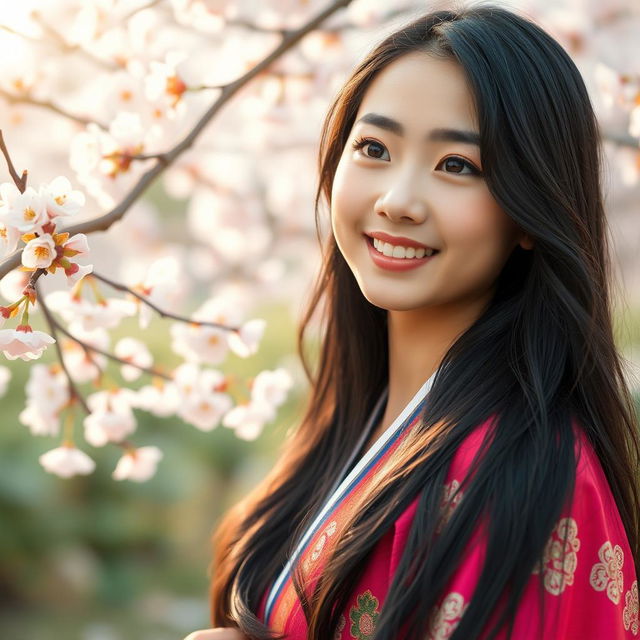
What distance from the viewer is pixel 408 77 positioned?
1.24 metres

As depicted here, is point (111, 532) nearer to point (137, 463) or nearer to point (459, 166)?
point (137, 463)

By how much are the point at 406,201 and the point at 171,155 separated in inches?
19.0

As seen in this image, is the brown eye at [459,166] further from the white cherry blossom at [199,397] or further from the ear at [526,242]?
the white cherry blossom at [199,397]

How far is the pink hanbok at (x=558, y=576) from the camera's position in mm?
1041

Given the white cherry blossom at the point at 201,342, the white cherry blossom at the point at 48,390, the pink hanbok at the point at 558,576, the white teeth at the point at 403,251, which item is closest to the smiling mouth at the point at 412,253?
the white teeth at the point at 403,251

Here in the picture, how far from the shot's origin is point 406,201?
1.19 m

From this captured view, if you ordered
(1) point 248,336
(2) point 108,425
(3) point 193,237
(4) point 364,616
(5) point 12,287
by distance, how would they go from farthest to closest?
1. (3) point 193,237
2. (2) point 108,425
3. (1) point 248,336
4. (5) point 12,287
5. (4) point 364,616

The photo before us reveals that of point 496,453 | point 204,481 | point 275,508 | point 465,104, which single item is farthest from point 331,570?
point 204,481

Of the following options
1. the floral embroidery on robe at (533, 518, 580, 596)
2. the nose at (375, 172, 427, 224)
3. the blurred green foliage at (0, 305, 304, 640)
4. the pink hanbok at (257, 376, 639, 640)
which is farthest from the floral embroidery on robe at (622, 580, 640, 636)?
the blurred green foliage at (0, 305, 304, 640)

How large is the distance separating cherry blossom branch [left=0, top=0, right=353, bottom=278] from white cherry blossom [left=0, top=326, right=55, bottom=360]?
8 cm

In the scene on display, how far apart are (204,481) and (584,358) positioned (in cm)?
309

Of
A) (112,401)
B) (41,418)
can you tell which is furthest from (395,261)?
(41,418)

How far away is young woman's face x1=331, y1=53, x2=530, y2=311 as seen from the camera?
1191 mm

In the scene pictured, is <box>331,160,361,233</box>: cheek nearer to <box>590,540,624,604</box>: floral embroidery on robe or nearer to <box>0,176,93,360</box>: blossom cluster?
<box>0,176,93,360</box>: blossom cluster
